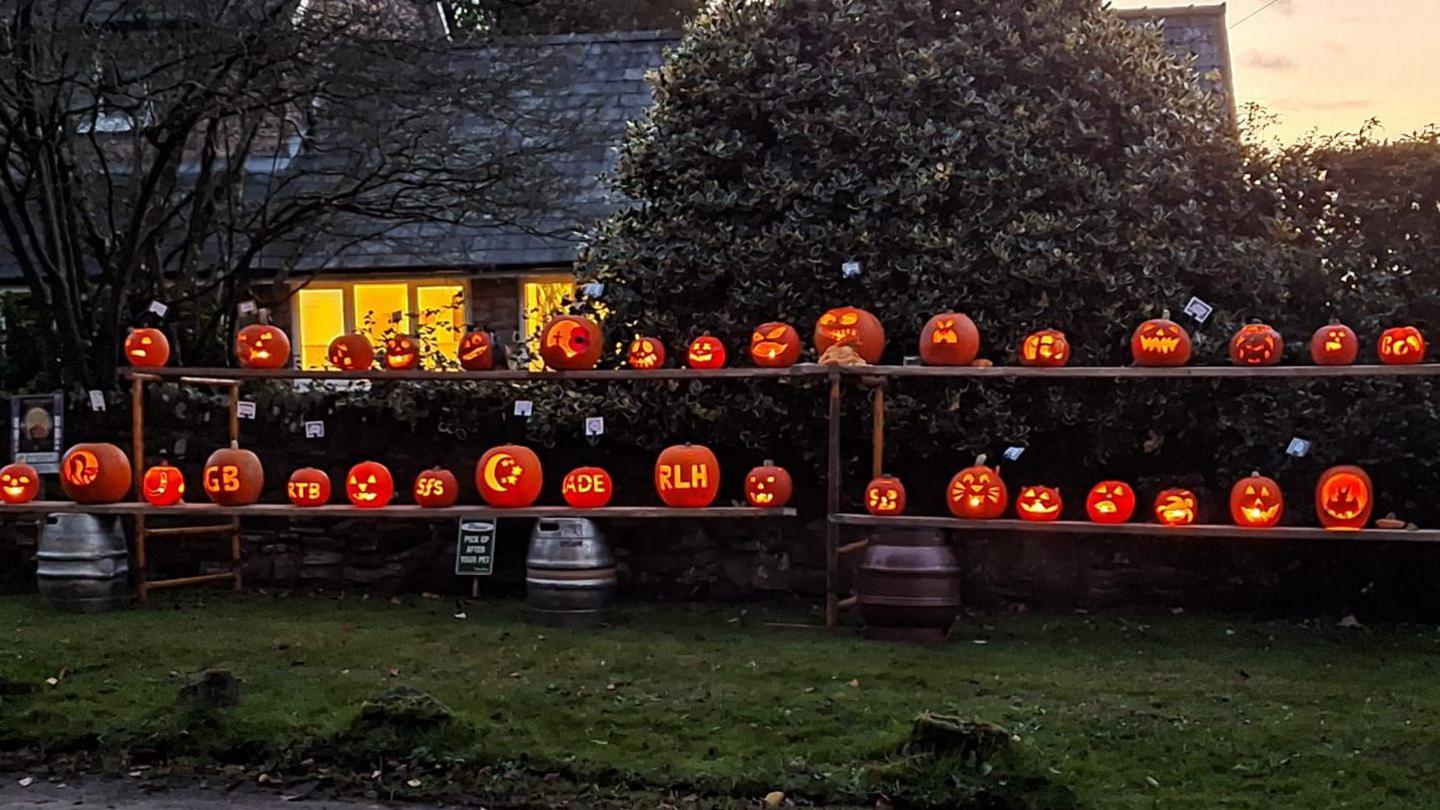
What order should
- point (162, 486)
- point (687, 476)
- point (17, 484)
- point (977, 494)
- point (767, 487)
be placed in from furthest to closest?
1. point (17, 484)
2. point (162, 486)
3. point (767, 487)
4. point (687, 476)
5. point (977, 494)

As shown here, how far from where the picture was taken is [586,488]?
9.44 meters

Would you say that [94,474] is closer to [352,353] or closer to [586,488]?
[352,353]

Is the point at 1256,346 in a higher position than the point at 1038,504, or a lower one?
higher

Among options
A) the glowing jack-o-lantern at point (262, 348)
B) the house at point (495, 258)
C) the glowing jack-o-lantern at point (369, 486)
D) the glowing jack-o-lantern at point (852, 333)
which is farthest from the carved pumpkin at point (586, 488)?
the house at point (495, 258)

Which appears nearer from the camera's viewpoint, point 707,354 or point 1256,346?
point 1256,346

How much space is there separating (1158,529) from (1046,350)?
129 centimetres

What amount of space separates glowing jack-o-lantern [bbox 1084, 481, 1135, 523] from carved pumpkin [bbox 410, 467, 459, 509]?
4.37 m

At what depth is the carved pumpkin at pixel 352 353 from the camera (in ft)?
31.4

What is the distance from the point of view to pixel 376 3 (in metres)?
12.1

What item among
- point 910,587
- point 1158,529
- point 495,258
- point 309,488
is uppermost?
point 495,258

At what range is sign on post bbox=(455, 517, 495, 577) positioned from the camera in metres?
10.2

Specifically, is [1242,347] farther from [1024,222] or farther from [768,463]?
[768,463]

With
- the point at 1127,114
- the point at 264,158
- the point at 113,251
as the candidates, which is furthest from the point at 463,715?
the point at 264,158

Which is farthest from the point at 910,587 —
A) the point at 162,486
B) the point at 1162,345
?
the point at 162,486
